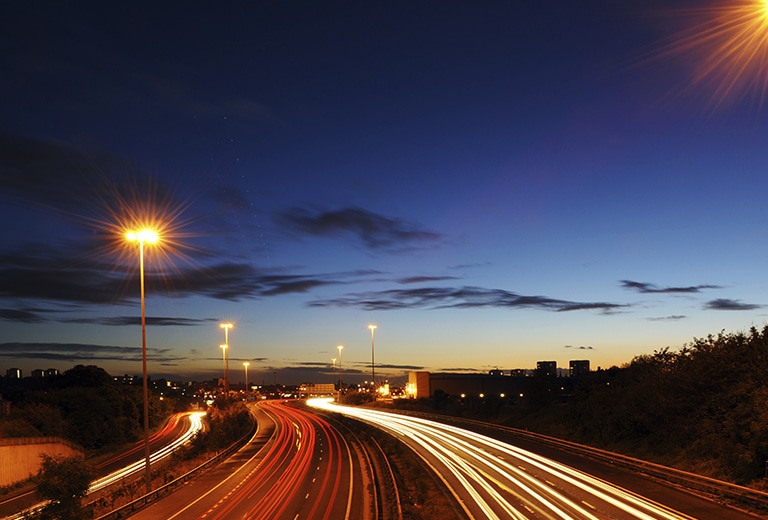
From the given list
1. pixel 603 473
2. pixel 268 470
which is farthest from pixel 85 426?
pixel 603 473

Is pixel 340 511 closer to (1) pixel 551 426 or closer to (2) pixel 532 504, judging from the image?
(2) pixel 532 504

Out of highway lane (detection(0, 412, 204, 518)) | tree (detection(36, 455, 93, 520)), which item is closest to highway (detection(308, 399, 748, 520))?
tree (detection(36, 455, 93, 520))

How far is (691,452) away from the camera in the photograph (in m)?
39.8

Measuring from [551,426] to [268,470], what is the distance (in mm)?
30051

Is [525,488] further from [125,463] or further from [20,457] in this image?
[125,463]

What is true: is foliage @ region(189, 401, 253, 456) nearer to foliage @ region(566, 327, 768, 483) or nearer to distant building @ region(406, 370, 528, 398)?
foliage @ region(566, 327, 768, 483)

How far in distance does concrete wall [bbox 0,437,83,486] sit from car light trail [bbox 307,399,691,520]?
97.7ft

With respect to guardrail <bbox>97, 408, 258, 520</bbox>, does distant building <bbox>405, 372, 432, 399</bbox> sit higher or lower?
lower

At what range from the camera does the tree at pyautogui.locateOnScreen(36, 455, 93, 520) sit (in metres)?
23.5

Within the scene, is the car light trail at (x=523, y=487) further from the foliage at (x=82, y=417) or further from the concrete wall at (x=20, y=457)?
the foliage at (x=82, y=417)

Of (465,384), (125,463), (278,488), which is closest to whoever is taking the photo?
(278,488)

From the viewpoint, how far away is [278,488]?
38.4m

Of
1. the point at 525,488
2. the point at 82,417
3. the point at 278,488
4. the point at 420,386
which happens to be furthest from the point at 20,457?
the point at 420,386

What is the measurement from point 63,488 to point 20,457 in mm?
34582
